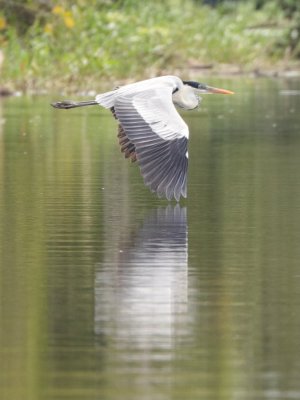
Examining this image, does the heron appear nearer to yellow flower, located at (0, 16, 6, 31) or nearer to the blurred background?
the blurred background

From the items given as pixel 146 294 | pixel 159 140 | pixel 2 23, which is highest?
pixel 2 23

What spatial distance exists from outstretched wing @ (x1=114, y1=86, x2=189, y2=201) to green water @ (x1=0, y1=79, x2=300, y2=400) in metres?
0.27

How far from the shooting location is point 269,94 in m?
27.5

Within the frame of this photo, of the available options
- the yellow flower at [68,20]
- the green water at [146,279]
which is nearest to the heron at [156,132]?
the green water at [146,279]

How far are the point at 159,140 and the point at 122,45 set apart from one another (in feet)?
58.8

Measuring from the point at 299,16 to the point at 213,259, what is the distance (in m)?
29.4

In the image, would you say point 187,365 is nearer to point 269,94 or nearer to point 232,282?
point 232,282

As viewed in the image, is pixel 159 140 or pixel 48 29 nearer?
pixel 159 140

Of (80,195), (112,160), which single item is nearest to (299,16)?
(112,160)

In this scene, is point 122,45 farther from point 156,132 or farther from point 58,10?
point 156,132

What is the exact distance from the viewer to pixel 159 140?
36.9 ft

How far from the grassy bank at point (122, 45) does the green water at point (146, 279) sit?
35.2ft

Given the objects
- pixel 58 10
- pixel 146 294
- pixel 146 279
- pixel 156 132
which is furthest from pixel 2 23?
pixel 146 294

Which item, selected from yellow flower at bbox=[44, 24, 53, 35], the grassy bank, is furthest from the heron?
yellow flower at bbox=[44, 24, 53, 35]
